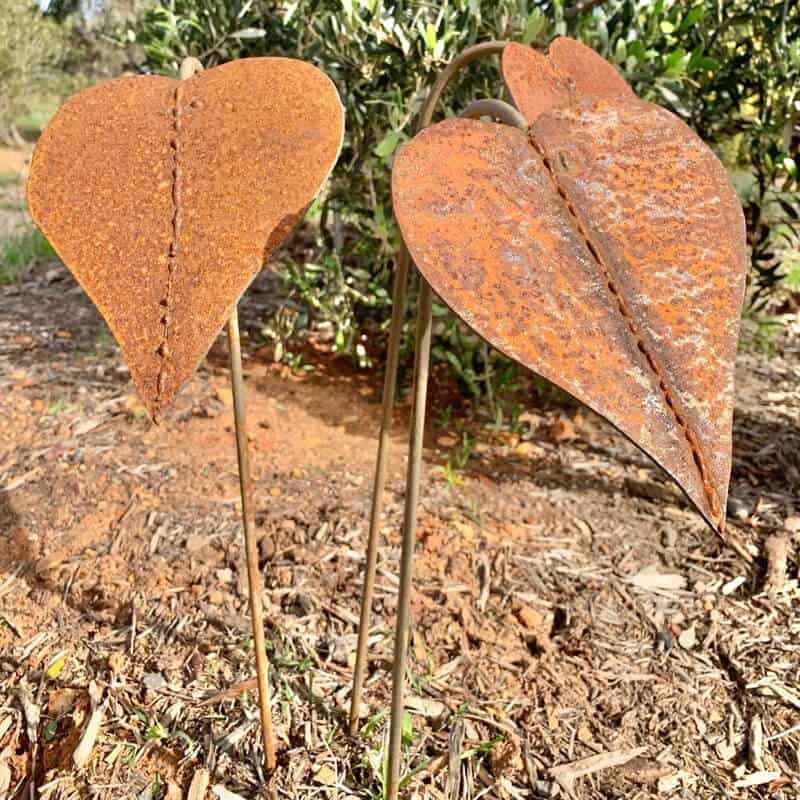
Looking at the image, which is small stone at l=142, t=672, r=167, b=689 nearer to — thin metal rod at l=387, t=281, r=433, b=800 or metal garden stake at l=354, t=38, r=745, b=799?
thin metal rod at l=387, t=281, r=433, b=800

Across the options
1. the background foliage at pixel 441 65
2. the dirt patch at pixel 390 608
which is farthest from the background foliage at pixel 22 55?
the dirt patch at pixel 390 608

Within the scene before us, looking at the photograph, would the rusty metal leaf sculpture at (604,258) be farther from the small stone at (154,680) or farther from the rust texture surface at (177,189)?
the small stone at (154,680)

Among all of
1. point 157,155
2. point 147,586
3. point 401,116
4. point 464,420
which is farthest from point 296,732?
point 401,116

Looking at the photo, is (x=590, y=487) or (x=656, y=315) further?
(x=590, y=487)

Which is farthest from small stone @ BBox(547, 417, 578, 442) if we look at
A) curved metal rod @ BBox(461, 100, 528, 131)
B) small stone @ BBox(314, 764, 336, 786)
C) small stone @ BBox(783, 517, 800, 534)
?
curved metal rod @ BBox(461, 100, 528, 131)

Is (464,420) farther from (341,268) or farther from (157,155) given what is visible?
(157,155)

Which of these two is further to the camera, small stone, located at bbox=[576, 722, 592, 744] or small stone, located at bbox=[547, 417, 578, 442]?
small stone, located at bbox=[547, 417, 578, 442]

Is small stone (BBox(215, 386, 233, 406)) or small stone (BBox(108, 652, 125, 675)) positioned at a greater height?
small stone (BBox(108, 652, 125, 675))

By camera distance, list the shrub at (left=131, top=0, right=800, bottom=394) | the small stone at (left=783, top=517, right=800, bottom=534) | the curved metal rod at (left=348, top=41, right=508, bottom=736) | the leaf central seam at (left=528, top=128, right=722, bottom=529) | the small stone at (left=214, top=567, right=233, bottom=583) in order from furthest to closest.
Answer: the shrub at (left=131, top=0, right=800, bottom=394)
the small stone at (left=783, top=517, right=800, bottom=534)
the small stone at (left=214, top=567, right=233, bottom=583)
the curved metal rod at (left=348, top=41, right=508, bottom=736)
the leaf central seam at (left=528, top=128, right=722, bottom=529)

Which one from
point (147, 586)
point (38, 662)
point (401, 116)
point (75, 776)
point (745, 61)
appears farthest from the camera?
point (745, 61)
